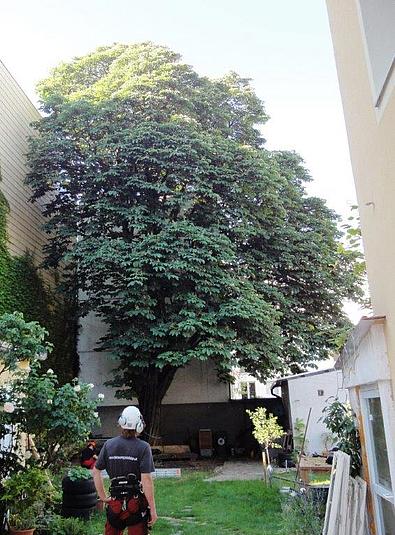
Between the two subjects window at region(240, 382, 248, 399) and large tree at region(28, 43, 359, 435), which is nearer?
large tree at region(28, 43, 359, 435)

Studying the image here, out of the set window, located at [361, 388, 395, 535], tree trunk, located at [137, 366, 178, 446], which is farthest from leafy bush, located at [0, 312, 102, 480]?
tree trunk, located at [137, 366, 178, 446]

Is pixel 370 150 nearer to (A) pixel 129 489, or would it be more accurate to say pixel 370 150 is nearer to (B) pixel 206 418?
(A) pixel 129 489

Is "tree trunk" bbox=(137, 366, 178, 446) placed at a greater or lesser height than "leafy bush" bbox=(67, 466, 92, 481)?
greater

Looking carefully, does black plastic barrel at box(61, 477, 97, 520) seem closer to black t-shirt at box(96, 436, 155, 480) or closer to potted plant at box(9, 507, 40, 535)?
potted plant at box(9, 507, 40, 535)

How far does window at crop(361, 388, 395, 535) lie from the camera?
12.7 feet

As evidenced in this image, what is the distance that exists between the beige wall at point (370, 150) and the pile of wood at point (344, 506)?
148cm

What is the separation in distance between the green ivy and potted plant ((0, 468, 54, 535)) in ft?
21.1

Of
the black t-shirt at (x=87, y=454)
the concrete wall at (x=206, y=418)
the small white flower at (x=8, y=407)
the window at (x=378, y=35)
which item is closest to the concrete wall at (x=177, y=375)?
the concrete wall at (x=206, y=418)

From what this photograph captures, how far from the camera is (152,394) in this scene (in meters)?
15.0

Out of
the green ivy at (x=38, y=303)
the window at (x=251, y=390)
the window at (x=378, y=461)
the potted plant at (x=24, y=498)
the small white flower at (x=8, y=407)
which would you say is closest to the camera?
the window at (x=378, y=461)

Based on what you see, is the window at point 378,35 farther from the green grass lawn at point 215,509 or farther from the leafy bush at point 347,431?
the green grass lawn at point 215,509

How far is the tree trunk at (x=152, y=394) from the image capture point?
14852 mm

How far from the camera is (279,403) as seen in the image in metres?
18.1

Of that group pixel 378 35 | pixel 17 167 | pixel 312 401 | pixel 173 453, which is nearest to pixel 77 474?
pixel 378 35
